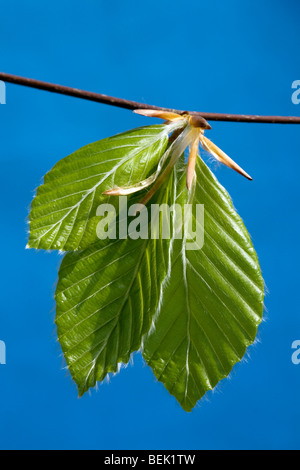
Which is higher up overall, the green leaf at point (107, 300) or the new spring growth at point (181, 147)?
the new spring growth at point (181, 147)

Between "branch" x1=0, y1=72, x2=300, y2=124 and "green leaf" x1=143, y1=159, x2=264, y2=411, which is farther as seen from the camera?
"green leaf" x1=143, y1=159, x2=264, y2=411

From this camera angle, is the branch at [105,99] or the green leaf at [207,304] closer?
the branch at [105,99]

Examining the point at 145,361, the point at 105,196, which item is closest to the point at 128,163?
the point at 105,196
